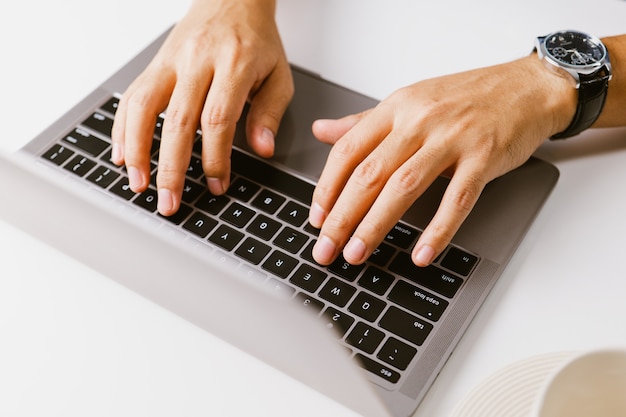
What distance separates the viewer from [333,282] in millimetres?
639

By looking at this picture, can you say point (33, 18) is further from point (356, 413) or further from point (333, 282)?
point (356, 413)

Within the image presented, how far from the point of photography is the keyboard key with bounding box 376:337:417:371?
58 cm

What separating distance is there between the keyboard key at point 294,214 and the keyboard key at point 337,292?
8 centimetres

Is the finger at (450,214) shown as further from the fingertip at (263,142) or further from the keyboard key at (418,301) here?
the fingertip at (263,142)

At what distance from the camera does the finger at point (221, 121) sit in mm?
720

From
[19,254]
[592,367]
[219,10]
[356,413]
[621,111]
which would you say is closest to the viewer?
[592,367]

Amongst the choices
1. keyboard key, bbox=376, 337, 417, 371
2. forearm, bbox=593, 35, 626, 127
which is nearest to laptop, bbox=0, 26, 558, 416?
keyboard key, bbox=376, 337, 417, 371

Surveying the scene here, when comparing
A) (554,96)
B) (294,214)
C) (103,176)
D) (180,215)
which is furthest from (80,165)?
(554,96)

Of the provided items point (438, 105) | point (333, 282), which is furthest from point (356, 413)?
point (438, 105)

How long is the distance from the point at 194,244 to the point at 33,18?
494 mm

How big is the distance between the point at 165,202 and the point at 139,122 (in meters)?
0.11

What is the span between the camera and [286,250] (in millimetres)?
666

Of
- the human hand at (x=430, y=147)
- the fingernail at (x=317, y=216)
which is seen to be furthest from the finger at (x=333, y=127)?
the fingernail at (x=317, y=216)

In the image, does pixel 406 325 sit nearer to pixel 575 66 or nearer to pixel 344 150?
pixel 344 150
